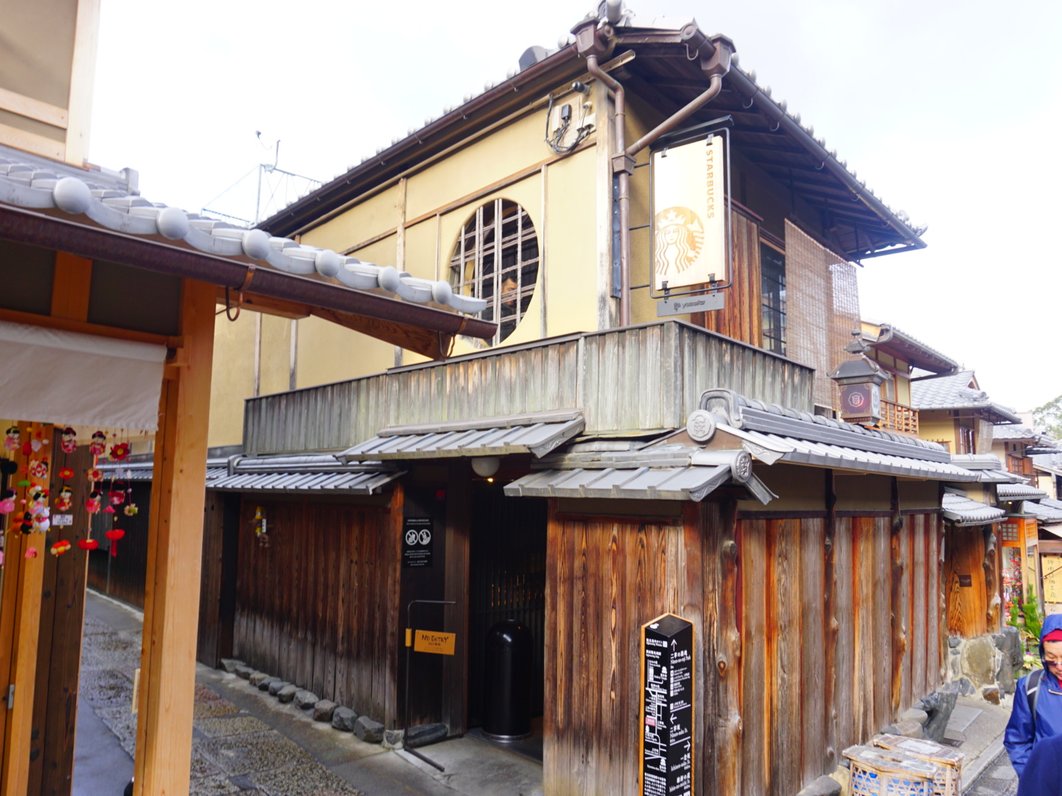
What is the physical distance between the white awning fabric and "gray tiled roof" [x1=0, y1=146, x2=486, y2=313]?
85 centimetres

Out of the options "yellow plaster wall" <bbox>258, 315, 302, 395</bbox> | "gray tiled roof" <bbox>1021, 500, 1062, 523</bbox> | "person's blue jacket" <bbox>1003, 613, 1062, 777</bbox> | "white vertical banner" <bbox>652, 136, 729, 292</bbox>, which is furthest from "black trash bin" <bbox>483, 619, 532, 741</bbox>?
"gray tiled roof" <bbox>1021, 500, 1062, 523</bbox>

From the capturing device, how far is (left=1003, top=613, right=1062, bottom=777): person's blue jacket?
17.2ft

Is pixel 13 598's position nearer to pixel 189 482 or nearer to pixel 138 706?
pixel 138 706

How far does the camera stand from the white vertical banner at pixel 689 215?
8.15 metres

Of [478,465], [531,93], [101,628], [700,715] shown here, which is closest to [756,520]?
[700,715]

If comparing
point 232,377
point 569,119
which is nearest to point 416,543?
point 569,119

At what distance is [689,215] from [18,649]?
24.5ft

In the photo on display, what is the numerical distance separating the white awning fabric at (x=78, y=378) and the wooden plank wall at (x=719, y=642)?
4625 millimetres

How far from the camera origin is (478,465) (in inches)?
348

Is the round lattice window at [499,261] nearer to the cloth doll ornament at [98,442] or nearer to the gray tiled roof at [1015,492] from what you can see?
the cloth doll ornament at [98,442]

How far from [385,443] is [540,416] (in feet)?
9.23

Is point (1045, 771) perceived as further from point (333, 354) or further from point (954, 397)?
point (954, 397)

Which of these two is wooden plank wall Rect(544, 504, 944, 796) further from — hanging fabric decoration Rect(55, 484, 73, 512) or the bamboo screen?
hanging fabric decoration Rect(55, 484, 73, 512)

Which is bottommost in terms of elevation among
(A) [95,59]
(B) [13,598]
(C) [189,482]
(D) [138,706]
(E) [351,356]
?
(D) [138,706]
